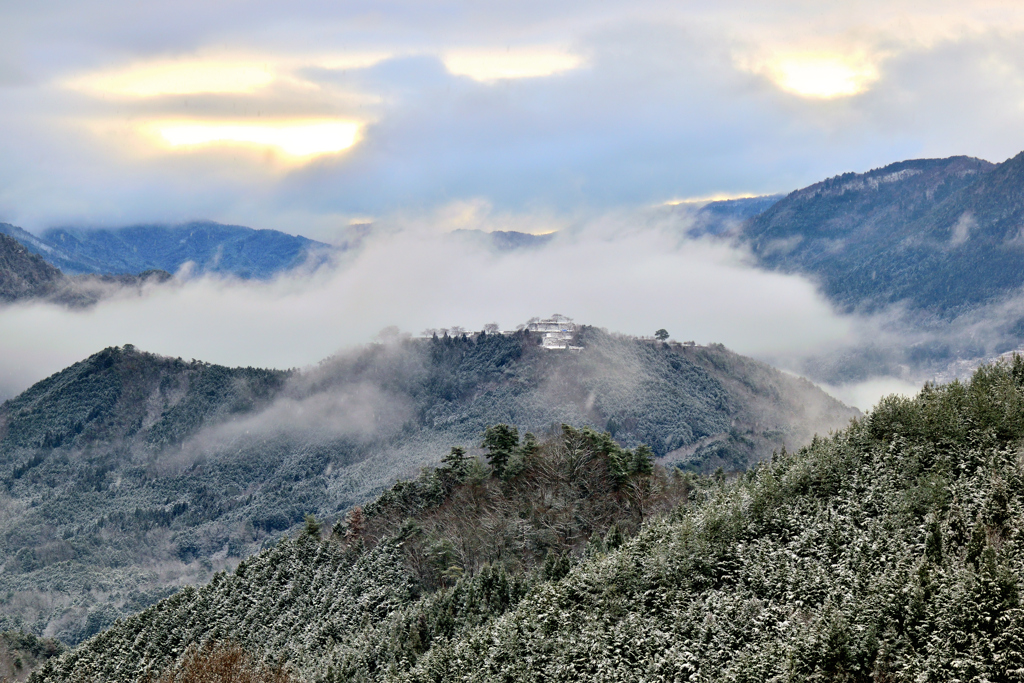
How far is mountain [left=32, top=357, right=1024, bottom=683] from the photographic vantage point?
166 feet

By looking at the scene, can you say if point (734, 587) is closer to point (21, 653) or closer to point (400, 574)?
point (400, 574)

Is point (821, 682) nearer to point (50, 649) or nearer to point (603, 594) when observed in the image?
point (603, 594)

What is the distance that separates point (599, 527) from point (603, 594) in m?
28.2

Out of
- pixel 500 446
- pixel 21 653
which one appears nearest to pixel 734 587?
pixel 500 446

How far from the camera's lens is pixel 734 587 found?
211 feet

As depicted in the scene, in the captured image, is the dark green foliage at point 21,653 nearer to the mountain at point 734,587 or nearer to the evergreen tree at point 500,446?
the mountain at point 734,587

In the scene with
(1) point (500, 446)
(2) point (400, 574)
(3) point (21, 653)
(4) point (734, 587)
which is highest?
(1) point (500, 446)

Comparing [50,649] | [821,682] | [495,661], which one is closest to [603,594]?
[495,661]

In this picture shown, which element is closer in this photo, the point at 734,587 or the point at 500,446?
the point at 734,587

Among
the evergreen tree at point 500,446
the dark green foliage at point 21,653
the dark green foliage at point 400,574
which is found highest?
the evergreen tree at point 500,446

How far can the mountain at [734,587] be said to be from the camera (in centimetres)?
5050

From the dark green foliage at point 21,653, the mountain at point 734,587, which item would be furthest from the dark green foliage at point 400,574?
the dark green foliage at point 21,653

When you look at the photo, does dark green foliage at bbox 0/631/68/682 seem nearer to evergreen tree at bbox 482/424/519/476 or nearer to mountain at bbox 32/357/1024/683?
mountain at bbox 32/357/1024/683

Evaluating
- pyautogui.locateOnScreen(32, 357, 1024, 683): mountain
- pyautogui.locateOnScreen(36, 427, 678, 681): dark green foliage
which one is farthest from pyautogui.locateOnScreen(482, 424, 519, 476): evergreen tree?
pyautogui.locateOnScreen(32, 357, 1024, 683): mountain
